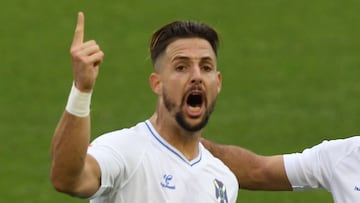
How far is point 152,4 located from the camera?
27.2 metres

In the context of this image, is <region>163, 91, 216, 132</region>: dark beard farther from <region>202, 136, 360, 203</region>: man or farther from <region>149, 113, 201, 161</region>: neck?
<region>202, 136, 360, 203</region>: man

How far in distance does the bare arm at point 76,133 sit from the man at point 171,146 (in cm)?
5

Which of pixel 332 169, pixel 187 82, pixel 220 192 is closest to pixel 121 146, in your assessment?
pixel 187 82

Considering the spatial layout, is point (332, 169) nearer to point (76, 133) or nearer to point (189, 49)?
point (189, 49)

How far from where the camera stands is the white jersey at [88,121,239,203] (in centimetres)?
959

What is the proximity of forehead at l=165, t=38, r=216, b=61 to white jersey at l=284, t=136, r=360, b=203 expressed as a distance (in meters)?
1.48

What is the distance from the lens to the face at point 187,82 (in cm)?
998

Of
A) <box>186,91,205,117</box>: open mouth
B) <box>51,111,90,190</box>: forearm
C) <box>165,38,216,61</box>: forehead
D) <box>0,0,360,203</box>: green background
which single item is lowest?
<box>51,111,90,190</box>: forearm

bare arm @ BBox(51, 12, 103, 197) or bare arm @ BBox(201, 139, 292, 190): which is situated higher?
bare arm @ BBox(201, 139, 292, 190)

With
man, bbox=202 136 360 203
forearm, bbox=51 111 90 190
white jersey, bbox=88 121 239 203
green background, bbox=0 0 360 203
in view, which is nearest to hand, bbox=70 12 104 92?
forearm, bbox=51 111 90 190

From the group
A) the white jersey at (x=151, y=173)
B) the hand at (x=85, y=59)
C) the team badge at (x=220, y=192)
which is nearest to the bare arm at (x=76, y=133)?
the hand at (x=85, y=59)

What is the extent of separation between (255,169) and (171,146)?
161 centimetres

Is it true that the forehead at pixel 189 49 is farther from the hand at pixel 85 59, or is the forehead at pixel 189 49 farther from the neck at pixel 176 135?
the hand at pixel 85 59

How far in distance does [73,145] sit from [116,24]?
17554mm
